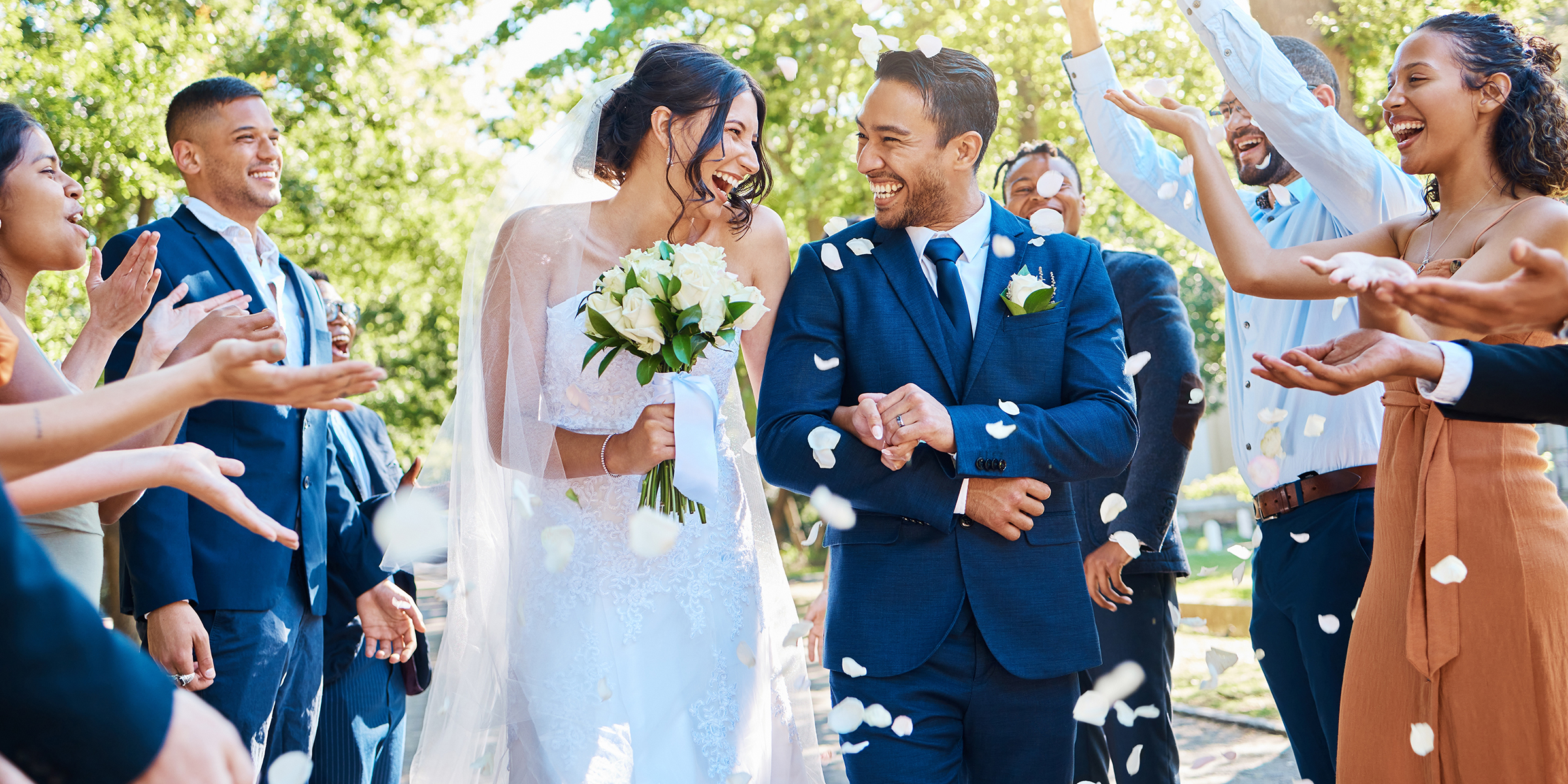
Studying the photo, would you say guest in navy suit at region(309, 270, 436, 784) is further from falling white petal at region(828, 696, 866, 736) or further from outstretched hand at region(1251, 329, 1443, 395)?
outstretched hand at region(1251, 329, 1443, 395)

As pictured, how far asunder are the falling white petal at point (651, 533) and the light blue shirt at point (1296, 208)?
1.71 m

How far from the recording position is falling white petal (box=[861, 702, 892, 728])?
279cm

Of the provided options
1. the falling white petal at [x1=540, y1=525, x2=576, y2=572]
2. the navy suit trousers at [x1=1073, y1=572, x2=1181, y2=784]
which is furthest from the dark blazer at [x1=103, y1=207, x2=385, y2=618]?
the navy suit trousers at [x1=1073, y1=572, x2=1181, y2=784]

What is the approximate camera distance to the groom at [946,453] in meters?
2.83

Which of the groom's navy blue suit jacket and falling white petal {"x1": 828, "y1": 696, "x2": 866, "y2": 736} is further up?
the groom's navy blue suit jacket

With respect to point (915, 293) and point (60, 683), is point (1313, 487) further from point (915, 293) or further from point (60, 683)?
point (60, 683)

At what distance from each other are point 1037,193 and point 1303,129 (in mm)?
1299

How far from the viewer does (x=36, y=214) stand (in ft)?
10.5

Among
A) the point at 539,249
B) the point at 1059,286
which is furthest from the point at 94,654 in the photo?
the point at 1059,286

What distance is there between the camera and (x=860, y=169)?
3.28 meters

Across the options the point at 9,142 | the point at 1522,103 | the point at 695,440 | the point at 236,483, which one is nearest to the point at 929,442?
the point at 695,440

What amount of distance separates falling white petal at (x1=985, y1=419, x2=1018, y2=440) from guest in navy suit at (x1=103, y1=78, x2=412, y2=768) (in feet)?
6.40

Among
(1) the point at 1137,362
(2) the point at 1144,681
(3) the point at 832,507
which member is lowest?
(2) the point at 1144,681

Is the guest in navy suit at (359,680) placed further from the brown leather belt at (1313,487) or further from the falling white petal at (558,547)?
the brown leather belt at (1313,487)
